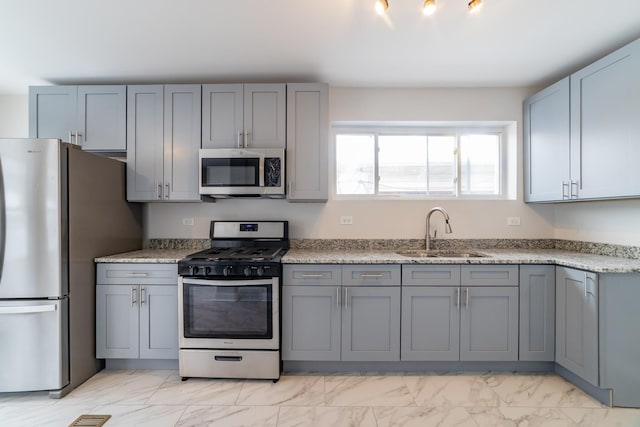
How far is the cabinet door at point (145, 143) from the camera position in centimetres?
270

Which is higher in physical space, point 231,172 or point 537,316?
point 231,172

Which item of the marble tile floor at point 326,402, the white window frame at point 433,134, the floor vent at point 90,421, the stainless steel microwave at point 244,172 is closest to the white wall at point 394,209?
the white window frame at point 433,134

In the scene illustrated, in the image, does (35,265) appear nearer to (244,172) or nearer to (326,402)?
(244,172)

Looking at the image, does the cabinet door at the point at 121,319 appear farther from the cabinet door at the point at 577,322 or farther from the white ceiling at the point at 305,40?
the cabinet door at the point at 577,322

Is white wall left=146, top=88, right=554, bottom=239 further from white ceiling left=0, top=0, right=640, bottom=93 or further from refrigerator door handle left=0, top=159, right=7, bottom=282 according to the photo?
refrigerator door handle left=0, top=159, right=7, bottom=282

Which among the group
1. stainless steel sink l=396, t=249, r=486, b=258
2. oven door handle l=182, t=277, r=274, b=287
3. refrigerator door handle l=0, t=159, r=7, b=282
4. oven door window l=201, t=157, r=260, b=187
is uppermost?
oven door window l=201, t=157, r=260, b=187

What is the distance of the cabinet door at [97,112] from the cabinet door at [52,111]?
0.07 m

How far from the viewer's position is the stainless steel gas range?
2.26 metres

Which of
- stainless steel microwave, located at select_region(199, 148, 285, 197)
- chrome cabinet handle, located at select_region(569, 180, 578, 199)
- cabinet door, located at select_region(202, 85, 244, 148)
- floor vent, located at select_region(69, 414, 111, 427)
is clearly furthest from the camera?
cabinet door, located at select_region(202, 85, 244, 148)

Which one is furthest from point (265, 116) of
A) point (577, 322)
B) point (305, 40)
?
point (577, 322)

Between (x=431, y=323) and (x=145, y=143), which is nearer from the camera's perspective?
(x=431, y=323)

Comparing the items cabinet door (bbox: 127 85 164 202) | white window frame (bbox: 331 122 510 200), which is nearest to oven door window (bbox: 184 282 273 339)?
cabinet door (bbox: 127 85 164 202)

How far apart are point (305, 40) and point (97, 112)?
204 centimetres

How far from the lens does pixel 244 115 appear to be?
268cm
